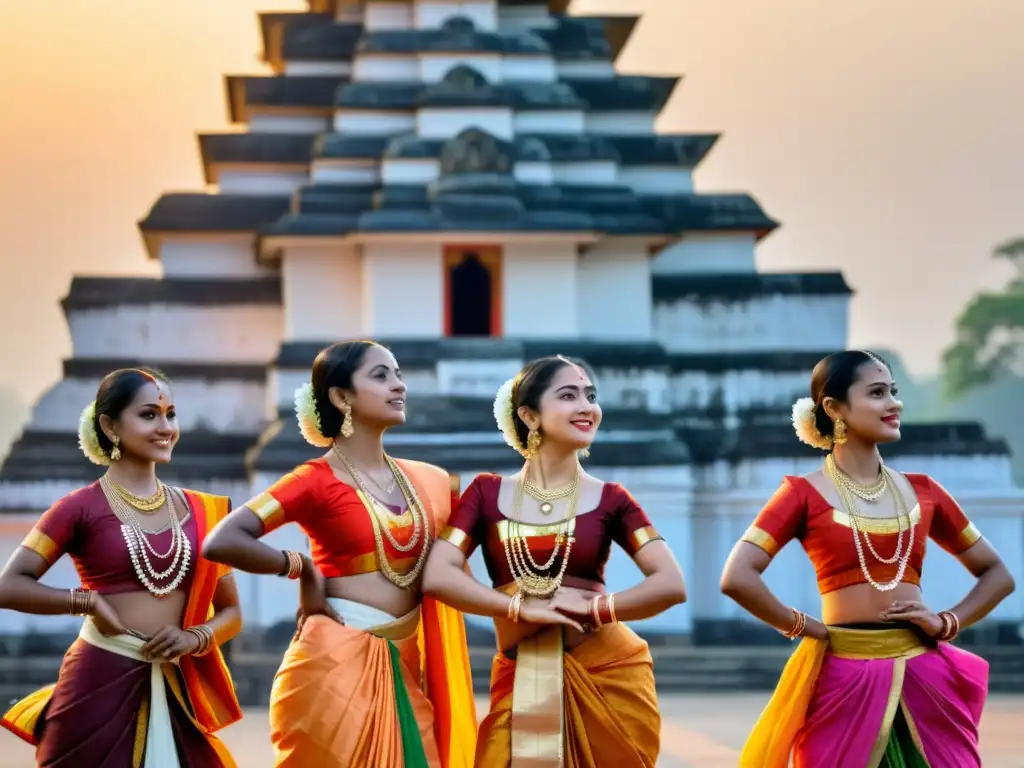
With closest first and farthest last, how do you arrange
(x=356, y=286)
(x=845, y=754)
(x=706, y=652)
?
1. (x=845, y=754)
2. (x=706, y=652)
3. (x=356, y=286)

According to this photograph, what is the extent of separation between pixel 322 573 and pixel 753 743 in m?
1.69

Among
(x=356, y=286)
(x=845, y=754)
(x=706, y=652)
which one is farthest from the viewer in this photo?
(x=356, y=286)

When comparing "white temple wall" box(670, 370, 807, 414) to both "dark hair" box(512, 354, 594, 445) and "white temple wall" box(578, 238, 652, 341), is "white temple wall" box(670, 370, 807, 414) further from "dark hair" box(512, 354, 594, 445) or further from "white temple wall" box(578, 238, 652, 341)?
"dark hair" box(512, 354, 594, 445)

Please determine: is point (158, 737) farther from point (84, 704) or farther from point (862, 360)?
point (862, 360)

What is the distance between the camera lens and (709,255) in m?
23.3

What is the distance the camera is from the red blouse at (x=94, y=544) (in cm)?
698

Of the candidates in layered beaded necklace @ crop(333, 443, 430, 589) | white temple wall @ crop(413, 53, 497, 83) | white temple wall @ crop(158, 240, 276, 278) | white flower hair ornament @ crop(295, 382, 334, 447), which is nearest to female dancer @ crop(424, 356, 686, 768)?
layered beaded necklace @ crop(333, 443, 430, 589)

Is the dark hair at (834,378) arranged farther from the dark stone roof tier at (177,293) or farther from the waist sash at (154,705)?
the dark stone roof tier at (177,293)

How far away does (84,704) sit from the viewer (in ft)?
22.5

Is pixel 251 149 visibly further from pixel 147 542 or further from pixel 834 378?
pixel 834 378

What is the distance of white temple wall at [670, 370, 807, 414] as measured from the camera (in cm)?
2191

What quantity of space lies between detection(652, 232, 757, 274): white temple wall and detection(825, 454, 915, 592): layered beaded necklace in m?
16.3

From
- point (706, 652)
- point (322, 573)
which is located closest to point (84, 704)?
point (322, 573)

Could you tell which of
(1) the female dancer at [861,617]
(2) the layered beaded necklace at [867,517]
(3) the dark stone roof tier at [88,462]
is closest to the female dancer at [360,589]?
(1) the female dancer at [861,617]
